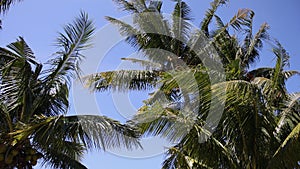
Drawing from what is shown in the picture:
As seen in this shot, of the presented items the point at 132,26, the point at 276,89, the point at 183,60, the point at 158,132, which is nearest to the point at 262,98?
the point at 276,89

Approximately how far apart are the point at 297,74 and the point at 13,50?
7231 millimetres

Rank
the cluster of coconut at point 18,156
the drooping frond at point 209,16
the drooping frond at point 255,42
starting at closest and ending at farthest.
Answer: the cluster of coconut at point 18,156 → the drooping frond at point 255,42 → the drooping frond at point 209,16

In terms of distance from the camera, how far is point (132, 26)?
41.8 ft

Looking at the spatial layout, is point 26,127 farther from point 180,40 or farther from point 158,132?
point 180,40

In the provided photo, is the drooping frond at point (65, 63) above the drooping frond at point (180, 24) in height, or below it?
below

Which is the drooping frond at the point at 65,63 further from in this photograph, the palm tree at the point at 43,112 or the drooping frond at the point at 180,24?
the drooping frond at the point at 180,24

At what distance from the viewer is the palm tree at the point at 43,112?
732cm

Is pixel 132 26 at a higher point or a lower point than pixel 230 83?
higher

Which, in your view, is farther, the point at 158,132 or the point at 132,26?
the point at 132,26

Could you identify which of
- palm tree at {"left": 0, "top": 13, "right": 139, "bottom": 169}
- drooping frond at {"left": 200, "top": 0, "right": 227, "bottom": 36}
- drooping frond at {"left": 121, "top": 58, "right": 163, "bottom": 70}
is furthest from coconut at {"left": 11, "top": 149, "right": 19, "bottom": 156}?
drooping frond at {"left": 200, "top": 0, "right": 227, "bottom": 36}

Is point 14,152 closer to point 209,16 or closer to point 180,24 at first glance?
point 180,24

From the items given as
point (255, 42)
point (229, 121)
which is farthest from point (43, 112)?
point (255, 42)

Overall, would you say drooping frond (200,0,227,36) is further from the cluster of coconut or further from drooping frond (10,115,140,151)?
the cluster of coconut

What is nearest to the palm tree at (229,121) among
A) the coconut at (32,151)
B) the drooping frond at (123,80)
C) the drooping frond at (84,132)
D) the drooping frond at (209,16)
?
the drooping frond at (84,132)
